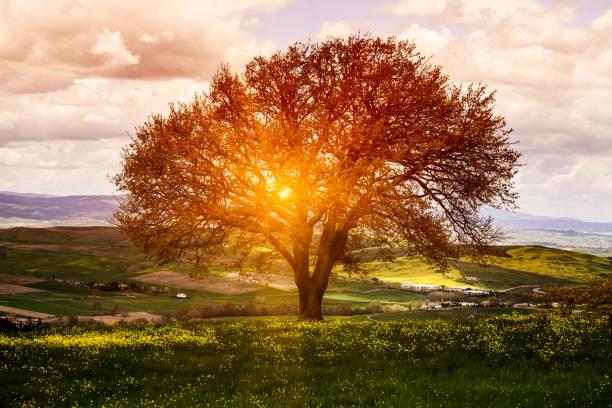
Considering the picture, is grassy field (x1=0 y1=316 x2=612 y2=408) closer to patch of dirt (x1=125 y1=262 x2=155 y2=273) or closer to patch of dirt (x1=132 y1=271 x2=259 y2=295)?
patch of dirt (x1=132 y1=271 x2=259 y2=295)

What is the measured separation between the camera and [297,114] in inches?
1325

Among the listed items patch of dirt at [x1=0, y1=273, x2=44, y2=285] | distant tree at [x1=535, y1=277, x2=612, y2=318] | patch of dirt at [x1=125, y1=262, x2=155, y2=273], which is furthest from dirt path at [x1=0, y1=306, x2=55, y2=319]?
patch of dirt at [x1=125, y1=262, x2=155, y2=273]

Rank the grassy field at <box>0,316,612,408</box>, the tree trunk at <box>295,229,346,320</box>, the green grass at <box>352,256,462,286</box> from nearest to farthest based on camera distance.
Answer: the grassy field at <box>0,316,612,408</box>, the tree trunk at <box>295,229,346,320</box>, the green grass at <box>352,256,462,286</box>

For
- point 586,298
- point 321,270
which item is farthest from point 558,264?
point 321,270

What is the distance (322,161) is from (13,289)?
9422cm

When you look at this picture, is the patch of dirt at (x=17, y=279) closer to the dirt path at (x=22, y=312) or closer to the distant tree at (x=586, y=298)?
the dirt path at (x=22, y=312)

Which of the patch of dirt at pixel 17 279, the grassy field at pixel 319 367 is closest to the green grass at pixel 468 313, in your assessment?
the grassy field at pixel 319 367

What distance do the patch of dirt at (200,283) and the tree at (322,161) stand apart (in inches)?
3295

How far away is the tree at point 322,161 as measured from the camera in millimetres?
30438

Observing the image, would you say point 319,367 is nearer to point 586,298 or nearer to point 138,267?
point 586,298

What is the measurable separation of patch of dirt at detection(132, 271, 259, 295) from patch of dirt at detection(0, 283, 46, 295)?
28.5 m

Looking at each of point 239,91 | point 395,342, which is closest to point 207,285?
point 239,91

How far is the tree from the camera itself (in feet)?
99.9

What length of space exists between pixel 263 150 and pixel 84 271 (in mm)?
126372
